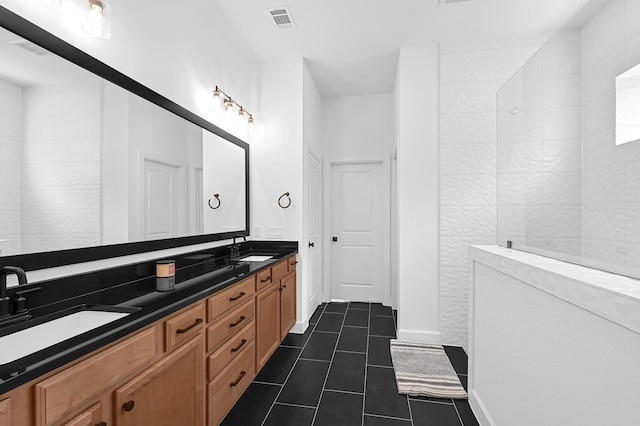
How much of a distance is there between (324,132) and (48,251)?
367 cm

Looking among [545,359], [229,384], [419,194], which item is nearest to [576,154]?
[545,359]

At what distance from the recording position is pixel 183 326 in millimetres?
1379

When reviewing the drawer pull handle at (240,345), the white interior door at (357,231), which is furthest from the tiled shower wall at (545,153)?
the white interior door at (357,231)

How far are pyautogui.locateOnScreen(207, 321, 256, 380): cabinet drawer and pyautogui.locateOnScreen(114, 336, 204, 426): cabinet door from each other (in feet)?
0.31

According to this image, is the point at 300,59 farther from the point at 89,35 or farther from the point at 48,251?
the point at 48,251

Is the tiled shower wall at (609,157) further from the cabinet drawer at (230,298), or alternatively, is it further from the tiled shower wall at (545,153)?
the cabinet drawer at (230,298)

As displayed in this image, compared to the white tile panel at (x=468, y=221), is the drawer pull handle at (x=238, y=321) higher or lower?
lower

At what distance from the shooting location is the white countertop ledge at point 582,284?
0.77 metres

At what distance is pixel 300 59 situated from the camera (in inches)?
129

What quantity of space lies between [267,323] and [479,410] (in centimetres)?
156

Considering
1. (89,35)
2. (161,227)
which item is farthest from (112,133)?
(161,227)

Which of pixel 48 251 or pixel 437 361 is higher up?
pixel 48 251

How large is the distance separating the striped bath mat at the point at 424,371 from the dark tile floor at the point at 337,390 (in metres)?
0.06

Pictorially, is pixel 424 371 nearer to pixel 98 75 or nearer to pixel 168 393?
pixel 168 393
